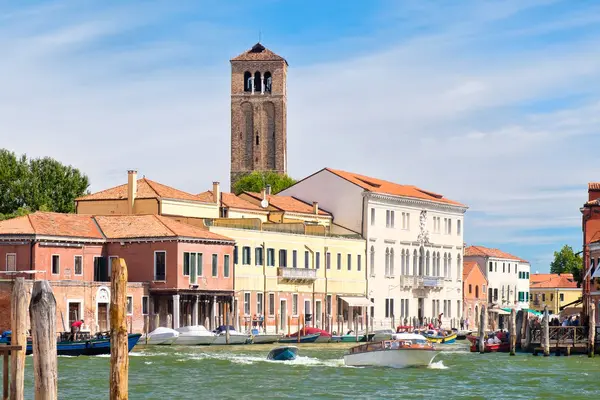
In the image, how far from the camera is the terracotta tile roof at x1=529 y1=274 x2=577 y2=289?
430 ft

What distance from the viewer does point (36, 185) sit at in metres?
77.2

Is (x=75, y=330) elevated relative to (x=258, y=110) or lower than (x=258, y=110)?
lower

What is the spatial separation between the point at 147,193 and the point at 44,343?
44.3 metres

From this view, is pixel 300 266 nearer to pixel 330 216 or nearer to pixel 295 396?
pixel 330 216

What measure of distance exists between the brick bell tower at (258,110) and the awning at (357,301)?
34.7m

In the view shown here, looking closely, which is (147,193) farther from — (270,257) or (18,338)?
(18,338)

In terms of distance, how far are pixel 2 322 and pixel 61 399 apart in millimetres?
19542

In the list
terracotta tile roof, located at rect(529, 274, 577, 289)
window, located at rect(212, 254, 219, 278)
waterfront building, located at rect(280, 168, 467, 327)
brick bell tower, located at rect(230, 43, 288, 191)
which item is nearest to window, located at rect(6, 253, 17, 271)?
window, located at rect(212, 254, 219, 278)

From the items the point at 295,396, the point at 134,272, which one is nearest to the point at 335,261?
the point at 134,272

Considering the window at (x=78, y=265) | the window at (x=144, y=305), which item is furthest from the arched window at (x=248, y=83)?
the window at (x=144, y=305)

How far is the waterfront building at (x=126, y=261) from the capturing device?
55.5 m

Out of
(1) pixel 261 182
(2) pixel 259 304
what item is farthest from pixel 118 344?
(1) pixel 261 182

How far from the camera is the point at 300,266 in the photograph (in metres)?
68.6

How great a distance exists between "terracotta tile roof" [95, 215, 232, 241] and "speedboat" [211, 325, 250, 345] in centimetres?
399
